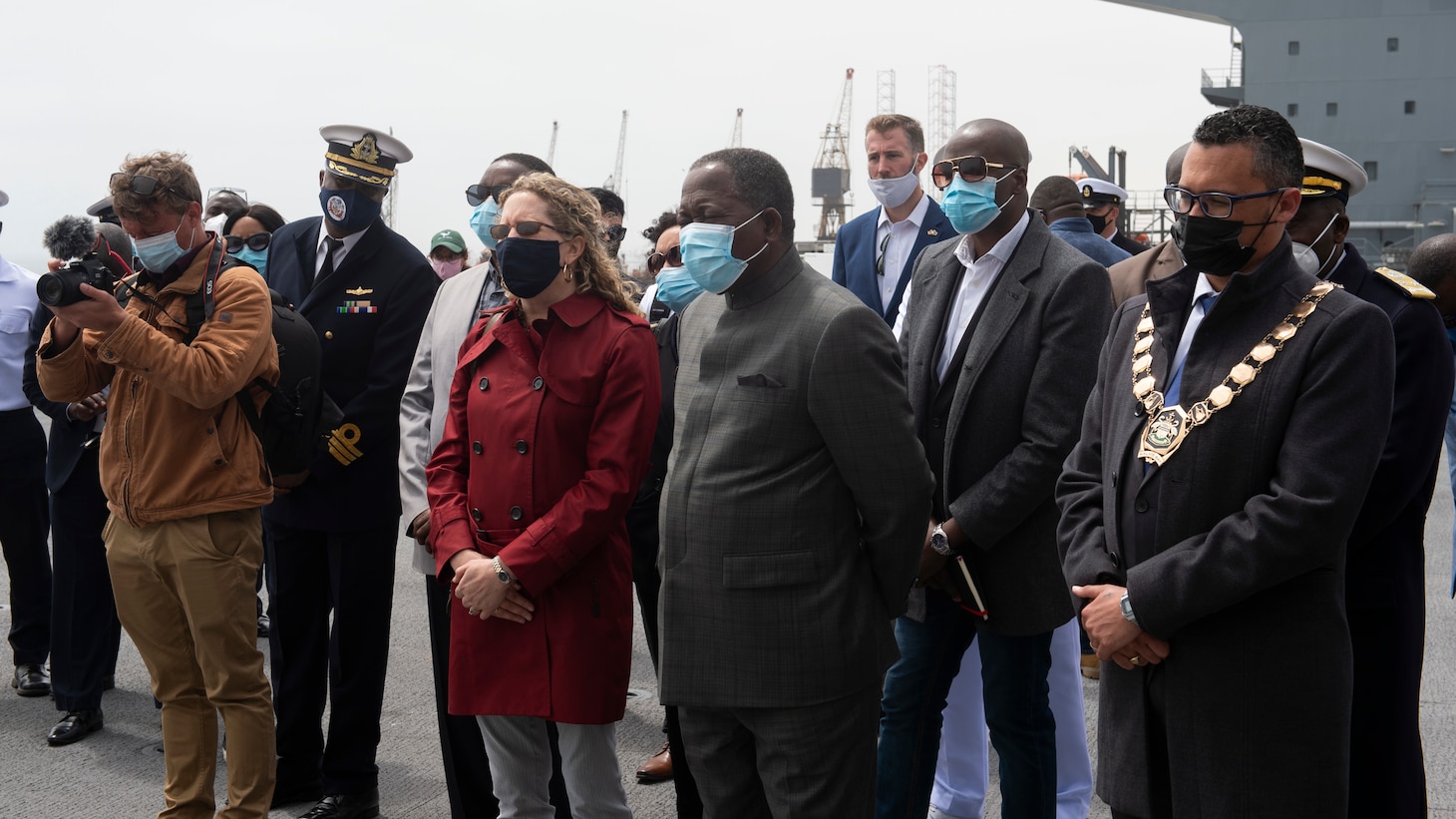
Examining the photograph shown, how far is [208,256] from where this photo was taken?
12.8ft

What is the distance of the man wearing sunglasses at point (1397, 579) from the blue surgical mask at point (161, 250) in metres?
3.43

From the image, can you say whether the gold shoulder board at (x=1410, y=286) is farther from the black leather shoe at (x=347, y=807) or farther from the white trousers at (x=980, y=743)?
the black leather shoe at (x=347, y=807)

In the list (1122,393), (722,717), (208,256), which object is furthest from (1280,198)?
(208,256)

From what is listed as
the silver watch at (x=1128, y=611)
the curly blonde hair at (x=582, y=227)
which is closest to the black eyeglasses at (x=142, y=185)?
the curly blonde hair at (x=582, y=227)

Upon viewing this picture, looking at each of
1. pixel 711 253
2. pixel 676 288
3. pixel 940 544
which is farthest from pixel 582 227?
pixel 940 544

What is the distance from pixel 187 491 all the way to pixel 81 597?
86.5 inches

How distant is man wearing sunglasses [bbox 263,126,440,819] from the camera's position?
172 inches

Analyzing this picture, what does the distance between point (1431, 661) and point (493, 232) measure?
5128 millimetres

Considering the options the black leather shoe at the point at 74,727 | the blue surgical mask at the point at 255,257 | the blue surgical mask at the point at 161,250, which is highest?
the blue surgical mask at the point at 161,250

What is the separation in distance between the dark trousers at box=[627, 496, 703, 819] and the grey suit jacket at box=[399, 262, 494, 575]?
692 millimetres

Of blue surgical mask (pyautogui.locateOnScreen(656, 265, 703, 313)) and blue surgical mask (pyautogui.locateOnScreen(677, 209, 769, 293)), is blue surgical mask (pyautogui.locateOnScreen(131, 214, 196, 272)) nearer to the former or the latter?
blue surgical mask (pyautogui.locateOnScreen(656, 265, 703, 313))

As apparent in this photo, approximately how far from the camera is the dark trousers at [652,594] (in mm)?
3875

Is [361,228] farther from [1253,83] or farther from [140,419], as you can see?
[1253,83]

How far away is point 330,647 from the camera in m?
4.52
